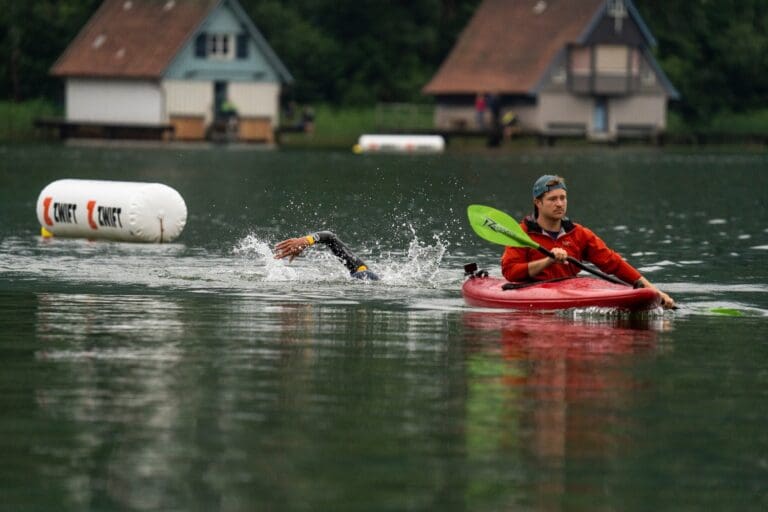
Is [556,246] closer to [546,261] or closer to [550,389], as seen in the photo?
[546,261]

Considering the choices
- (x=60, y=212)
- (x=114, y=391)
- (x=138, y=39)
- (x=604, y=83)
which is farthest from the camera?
(x=604, y=83)

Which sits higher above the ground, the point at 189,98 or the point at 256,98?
the point at 256,98

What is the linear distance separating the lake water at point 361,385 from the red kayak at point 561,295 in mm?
172

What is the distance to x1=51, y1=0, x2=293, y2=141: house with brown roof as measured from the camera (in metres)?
88.7

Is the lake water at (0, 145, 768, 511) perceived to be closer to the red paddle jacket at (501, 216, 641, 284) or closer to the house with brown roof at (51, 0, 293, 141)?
the red paddle jacket at (501, 216, 641, 284)

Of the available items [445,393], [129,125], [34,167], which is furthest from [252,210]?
[129,125]

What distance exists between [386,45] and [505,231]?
81248mm

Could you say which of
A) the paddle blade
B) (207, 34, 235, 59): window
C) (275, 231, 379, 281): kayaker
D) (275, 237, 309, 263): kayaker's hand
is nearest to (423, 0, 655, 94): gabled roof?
(207, 34, 235, 59): window

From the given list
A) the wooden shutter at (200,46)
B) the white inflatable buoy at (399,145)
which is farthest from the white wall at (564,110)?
the wooden shutter at (200,46)

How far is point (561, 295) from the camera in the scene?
18.1 meters

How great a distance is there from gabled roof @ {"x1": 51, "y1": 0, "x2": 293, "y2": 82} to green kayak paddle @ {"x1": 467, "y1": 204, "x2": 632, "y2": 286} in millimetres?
69066

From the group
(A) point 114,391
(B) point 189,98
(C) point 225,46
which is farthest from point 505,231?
(C) point 225,46

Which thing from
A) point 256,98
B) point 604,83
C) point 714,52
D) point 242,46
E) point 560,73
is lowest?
point 256,98

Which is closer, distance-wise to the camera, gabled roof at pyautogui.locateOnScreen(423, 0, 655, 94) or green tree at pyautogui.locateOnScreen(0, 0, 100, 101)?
green tree at pyautogui.locateOnScreen(0, 0, 100, 101)
